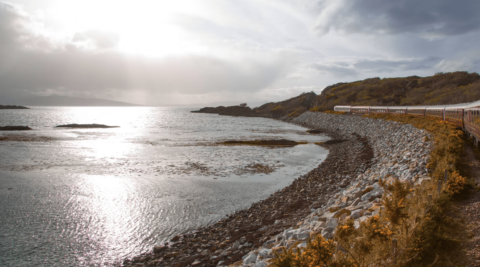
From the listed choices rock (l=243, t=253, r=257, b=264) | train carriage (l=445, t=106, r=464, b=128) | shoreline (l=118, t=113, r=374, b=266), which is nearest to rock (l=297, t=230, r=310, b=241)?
rock (l=243, t=253, r=257, b=264)

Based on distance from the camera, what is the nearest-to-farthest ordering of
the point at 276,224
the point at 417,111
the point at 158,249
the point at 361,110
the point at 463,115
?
the point at 158,249
the point at 276,224
the point at 463,115
the point at 417,111
the point at 361,110

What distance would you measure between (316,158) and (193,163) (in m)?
11.7

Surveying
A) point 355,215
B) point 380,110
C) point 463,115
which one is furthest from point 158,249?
point 380,110

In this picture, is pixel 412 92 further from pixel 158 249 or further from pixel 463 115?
pixel 158 249

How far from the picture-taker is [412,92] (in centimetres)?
8762

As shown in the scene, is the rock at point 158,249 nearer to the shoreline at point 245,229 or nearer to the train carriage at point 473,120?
the shoreline at point 245,229

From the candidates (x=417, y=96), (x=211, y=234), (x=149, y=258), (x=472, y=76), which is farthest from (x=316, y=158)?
(x=472, y=76)

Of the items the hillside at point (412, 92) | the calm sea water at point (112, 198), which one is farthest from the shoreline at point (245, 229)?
the hillside at point (412, 92)

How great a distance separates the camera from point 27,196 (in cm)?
1387

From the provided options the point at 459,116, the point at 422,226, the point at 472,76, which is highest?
the point at 472,76

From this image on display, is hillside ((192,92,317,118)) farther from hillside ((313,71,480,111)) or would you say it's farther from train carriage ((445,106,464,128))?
train carriage ((445,106,464,128))

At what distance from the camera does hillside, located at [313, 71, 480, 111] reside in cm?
7572

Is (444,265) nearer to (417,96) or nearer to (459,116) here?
(459,116)

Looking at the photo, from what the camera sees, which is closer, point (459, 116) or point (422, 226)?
point (422, 226)
